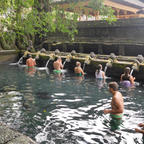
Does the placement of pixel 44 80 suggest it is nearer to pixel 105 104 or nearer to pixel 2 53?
pixel 105 104

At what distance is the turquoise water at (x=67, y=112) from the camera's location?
5820 millimetres

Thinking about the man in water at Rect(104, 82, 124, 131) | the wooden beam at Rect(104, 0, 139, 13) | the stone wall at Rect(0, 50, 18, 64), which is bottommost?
the man in water at Rect(104, 82, 124, 131)

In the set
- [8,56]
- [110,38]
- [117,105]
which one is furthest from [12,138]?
[8,56]

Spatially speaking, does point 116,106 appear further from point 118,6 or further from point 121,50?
point 118,6

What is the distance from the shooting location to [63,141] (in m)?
5.54

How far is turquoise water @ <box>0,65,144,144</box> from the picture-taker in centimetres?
582

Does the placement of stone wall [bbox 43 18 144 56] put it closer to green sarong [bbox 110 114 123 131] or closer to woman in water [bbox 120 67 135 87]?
woman in water [bbox 120 67 135 87]

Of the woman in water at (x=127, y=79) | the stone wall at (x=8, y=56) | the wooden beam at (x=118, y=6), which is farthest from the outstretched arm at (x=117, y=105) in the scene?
the stone wall at (x=8, y=56)

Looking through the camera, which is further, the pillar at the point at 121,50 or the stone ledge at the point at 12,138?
the pillar at the point at 121,50

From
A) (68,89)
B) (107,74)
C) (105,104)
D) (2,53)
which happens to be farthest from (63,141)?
(2,53)

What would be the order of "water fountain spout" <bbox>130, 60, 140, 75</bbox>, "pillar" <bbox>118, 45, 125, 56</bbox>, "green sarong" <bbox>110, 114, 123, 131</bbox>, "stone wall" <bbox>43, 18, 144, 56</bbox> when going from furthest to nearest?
"pillar" <bbox>118, 45, 125, 56</bbox>, "stone wall" <bbox>43, 18, 144, 56</bbox>, "water fountain spout" <bbox>130, 60, 140, 75</bbox>, "green sarong" <bbox>110, 114, 123, 131</bbox>

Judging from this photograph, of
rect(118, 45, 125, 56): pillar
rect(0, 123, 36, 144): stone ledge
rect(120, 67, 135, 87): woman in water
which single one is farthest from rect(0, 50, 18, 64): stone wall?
rect(0, 123, 36, 144): stone ledge

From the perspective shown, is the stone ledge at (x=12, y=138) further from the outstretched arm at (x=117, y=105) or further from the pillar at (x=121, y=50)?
the pillar at (x=121, y=50)

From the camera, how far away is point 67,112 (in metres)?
7.79
